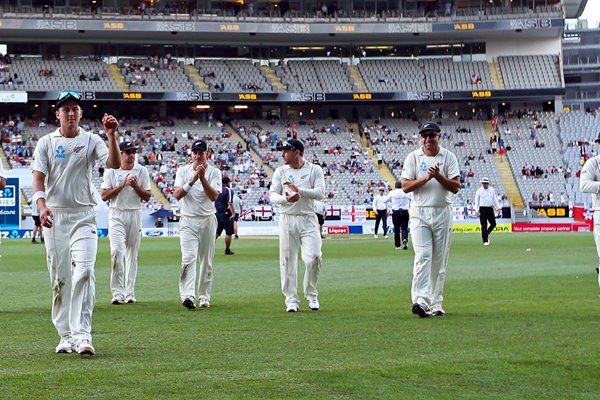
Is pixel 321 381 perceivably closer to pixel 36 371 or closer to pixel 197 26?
pixel 36 371

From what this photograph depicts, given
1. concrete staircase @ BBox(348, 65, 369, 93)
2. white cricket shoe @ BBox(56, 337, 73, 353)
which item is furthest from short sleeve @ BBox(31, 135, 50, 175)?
concrete staircase @ BBox(348, 65, 369, 93)

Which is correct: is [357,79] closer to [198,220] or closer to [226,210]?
[226,210]

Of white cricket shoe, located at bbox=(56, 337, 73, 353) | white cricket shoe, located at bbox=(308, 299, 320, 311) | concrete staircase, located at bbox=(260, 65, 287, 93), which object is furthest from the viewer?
concrete staircase, located at bbox=(260, 65, 287, 93)

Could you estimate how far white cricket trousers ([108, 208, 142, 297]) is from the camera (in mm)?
16500

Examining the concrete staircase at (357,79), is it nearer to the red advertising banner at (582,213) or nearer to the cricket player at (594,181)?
the red advertising banner at (582,213)

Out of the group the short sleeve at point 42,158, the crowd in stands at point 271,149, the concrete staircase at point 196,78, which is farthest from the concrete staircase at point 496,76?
the short sleeve at point 42,158

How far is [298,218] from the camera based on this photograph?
14852mm

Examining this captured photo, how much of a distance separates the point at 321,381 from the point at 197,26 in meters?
70.2

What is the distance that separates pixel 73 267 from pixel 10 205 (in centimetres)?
3401

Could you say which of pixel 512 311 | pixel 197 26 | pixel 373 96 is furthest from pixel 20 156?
pixel 512 311

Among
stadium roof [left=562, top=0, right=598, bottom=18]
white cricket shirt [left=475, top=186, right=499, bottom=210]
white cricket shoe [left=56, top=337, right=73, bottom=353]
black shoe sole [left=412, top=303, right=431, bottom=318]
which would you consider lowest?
white cricket shirt [left=475, top=186, right=499, bottom=210]

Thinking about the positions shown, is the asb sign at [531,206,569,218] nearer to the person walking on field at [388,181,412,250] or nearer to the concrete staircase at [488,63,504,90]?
the concrete staircase at [488,63,504,90]

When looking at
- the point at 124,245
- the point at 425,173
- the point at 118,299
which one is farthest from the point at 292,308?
the point at 124,245

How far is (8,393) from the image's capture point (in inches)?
296
